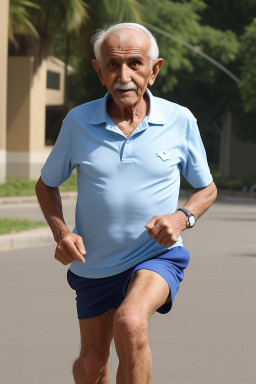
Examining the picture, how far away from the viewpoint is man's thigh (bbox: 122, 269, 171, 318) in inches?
142

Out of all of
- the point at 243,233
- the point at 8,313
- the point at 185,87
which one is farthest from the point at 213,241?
the point at 185,87

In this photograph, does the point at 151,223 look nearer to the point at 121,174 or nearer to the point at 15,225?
the point at 121,174

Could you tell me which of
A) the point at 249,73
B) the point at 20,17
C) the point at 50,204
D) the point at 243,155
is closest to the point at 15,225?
the point at 50,204

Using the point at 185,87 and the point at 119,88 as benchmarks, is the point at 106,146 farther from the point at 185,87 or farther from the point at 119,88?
the point at 185,87

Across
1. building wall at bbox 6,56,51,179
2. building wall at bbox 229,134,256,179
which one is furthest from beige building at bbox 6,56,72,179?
building wall at bbox 229,134,256,179

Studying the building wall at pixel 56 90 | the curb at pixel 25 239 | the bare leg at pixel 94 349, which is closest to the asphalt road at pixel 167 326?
the curb at pixel 25 239

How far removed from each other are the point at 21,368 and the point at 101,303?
7.70 feet

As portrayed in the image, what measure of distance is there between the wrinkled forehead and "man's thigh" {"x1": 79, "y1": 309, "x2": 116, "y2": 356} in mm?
1103

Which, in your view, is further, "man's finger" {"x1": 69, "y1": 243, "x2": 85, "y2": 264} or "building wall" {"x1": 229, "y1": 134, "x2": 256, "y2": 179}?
"building wall" {"x1": 229, "y1": 134, "x2": 256, "y2": 179}

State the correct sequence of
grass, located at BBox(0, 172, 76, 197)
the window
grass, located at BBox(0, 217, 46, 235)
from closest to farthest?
grass, located at BBox(0, 217, 46, 235) → grass, located at BBox(0, 172, 76, 197) → the window

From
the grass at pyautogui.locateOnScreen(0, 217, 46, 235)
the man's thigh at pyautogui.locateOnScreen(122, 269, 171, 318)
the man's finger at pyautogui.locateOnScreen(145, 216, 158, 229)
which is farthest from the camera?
the grass at pyautogui.locateOnScreen(0, 217, 46, 235)

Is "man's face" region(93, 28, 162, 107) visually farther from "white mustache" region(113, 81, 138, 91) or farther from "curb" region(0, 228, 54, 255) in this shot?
"curb" region(0, 228, 54, 255)

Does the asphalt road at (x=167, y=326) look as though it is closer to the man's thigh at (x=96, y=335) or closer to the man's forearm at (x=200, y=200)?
the man's thigh at (x=96, y=335)

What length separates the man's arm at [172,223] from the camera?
12.3 feet
